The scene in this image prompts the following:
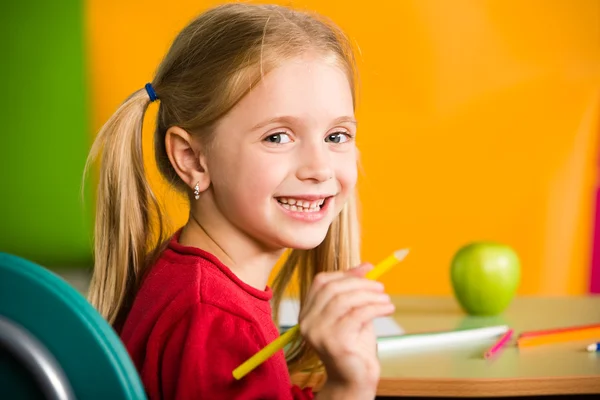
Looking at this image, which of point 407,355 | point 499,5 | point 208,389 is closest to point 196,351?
point 208,389

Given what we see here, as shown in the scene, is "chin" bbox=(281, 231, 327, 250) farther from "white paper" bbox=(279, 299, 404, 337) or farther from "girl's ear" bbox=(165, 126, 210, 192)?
"white paper" bbox=(279, 299, 404, 337)

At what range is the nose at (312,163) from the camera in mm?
963

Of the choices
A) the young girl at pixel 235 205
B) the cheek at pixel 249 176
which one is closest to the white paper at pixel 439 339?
the young girl at pixel 235 205

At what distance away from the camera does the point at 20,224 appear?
9.17 feet

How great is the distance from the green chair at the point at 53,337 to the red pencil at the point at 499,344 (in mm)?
642

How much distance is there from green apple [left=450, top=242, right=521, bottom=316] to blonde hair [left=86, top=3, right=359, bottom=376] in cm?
36

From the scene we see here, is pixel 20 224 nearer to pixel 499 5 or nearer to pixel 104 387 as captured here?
pixel 499 5

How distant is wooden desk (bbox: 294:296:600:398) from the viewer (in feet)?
3.49

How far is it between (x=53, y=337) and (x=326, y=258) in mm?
658

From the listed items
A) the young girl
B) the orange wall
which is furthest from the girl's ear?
the orange wall

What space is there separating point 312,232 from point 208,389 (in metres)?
0.24

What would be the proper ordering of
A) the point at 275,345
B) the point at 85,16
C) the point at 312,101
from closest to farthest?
the point at 275,345, the point at 312,101, the point at 85,16

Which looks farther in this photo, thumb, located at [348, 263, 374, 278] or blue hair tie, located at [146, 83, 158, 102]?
blue hair tie, located at [146, 83, 158, 102]

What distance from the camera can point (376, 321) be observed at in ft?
4.68
